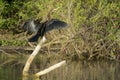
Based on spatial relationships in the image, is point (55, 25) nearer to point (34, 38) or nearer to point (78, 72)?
point (34, 38)

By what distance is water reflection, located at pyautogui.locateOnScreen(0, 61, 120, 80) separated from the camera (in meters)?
13.7

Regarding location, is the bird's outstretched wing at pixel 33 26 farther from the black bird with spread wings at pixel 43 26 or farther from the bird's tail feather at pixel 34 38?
the bird's tail feather at pixel 34 38

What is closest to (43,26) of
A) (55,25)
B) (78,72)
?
(55,25)

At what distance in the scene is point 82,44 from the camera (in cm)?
1830

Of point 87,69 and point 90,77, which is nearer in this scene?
point 90,77

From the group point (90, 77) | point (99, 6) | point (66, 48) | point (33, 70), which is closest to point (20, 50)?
point (66, 48)

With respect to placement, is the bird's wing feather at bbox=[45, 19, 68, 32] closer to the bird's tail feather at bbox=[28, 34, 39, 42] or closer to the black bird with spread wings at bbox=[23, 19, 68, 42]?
the black bird with spread wings at bbox=[23, 19, 68, 42]

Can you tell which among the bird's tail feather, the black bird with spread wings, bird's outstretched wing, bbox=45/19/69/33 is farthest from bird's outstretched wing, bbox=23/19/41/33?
bird's outstretched wing, bbox=45/19/69/33

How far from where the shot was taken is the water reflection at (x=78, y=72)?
45.0 ft

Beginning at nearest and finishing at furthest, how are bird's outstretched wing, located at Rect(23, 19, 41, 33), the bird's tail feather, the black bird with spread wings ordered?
the bird's tail feather, the black bird with spread wings, bird's outstretched wing, located at Rect(23, 19, 41, 33)

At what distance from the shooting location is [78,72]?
49.4ft

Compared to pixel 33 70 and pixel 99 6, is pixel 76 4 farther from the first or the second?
pixel 33 70

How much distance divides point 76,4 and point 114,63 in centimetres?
274

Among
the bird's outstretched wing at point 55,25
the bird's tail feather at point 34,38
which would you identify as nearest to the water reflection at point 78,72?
the bird's tail feather at point 34,38
